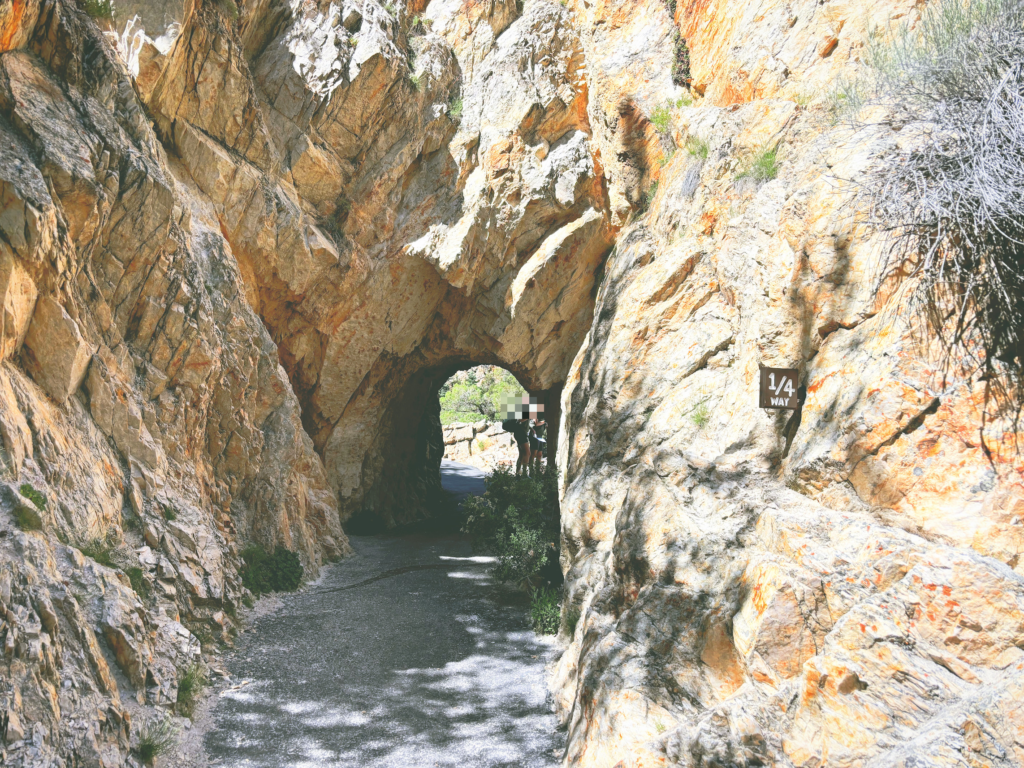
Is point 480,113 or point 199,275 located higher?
point 480,113

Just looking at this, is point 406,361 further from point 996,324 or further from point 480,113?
point 996,324

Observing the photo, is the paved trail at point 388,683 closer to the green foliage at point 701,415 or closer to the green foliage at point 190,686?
the green foliage at point 190,686

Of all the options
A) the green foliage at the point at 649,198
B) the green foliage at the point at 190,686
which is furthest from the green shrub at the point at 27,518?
the green foliage at the point at 649,198

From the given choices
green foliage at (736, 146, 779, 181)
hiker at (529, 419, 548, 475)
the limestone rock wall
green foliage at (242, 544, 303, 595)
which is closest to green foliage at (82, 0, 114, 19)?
green foliage at (242, 544, 303, 595)

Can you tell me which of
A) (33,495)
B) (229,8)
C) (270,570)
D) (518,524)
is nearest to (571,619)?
(518,524)

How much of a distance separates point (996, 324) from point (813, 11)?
13.3 feet

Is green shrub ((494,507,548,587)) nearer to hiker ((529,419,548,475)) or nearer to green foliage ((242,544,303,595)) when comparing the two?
green foliage ((242,544,303,595))

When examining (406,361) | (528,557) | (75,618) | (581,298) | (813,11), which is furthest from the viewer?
(406,361)

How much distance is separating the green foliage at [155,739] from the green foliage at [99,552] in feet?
4.31

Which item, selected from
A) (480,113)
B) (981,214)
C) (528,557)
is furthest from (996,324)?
(480,113)

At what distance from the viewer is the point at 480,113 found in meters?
11.8

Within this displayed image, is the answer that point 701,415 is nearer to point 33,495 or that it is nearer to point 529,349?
point 33,495

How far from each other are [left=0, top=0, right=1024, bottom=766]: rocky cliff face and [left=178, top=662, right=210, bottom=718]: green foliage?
6.2 inches

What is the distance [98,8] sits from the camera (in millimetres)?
6973
